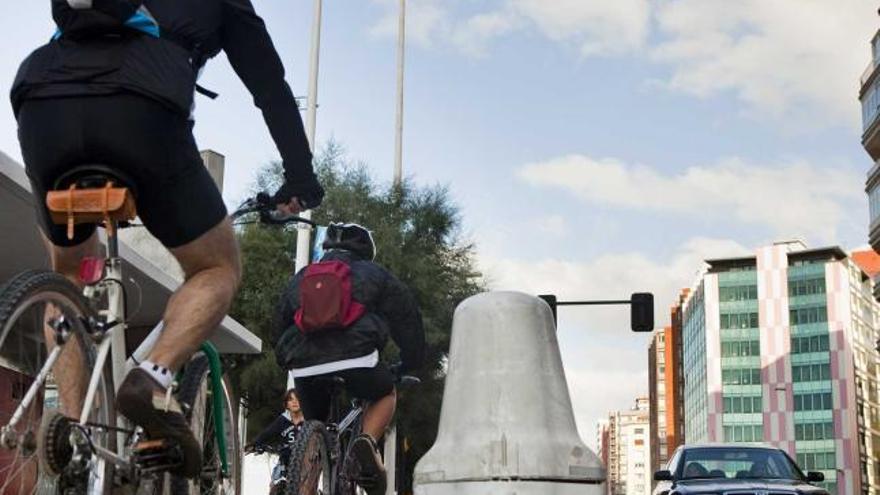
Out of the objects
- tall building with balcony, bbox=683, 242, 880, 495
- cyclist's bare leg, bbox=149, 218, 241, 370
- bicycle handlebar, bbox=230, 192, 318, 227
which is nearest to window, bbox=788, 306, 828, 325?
tall building with balcony, bbox=683, 242, 880, 495

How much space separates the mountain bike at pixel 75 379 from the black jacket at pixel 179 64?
0.23 m

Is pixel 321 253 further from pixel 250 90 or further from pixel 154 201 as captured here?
pixel 154 201

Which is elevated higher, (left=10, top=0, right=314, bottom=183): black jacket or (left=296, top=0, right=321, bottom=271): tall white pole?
(left=296, top=0, right=321, bottom=271): tall white pole

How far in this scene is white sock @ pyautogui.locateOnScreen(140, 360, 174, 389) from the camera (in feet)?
10.2

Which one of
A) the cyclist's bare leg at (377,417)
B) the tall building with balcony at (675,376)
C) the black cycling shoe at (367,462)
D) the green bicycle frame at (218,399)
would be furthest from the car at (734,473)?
the tall building with balcony at (675,376)

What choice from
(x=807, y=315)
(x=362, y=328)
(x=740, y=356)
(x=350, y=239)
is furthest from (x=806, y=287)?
(x=362, y=328)

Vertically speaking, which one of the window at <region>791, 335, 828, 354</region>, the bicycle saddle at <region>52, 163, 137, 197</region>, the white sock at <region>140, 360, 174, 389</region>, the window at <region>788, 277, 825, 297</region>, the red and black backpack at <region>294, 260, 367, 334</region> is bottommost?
the white sock at <region>140, 360, 174, 389</region>

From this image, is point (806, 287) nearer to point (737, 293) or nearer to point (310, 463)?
point (737, 293)

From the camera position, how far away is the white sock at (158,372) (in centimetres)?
312

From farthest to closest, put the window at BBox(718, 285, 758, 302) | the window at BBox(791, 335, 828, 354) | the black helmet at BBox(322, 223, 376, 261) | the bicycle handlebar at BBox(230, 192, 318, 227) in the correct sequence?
the window at BBox(718, 285, 758, 302)
the window at BBox(791, 335, 828, 354)
the black helmet at BBox(322, 223, 376, 261)
the bicycle handlebar at BBox(230, 192, 318, 227)

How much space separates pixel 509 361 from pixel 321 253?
1.35m

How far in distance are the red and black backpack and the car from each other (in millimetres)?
7753

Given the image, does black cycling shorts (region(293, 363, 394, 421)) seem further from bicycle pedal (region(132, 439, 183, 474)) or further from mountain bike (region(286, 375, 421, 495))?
bicycle pedal (region(132, 439, 183, 474))

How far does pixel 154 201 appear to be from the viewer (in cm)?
312
